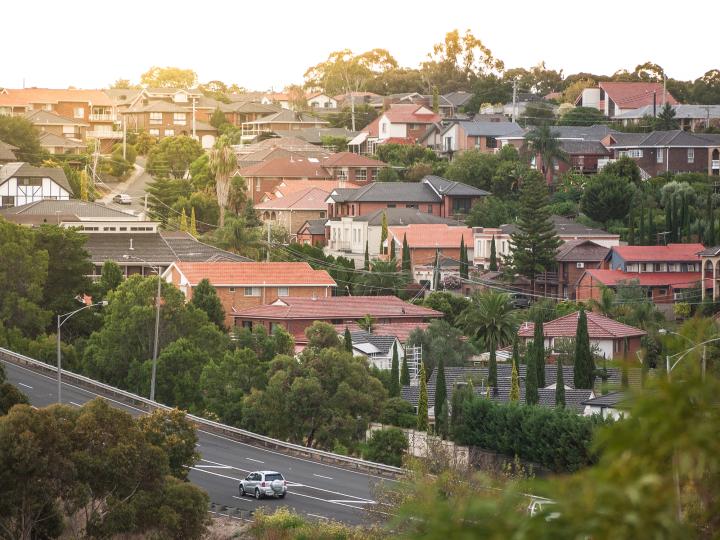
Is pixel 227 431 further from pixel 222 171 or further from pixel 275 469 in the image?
pixel 222 171

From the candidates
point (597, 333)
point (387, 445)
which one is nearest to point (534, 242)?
point (597, 333)

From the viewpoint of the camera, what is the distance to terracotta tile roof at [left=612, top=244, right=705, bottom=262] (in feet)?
275

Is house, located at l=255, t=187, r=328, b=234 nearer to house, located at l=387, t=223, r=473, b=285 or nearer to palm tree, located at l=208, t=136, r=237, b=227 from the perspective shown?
palm tree, located at l=208, t=136, r=237, b=227

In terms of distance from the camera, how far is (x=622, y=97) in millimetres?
141125

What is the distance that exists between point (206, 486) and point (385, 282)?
5094 centimetres

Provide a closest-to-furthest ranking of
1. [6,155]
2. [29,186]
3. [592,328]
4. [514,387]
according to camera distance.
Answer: [514,387]
[592,328]
[29,186]
[6,155]

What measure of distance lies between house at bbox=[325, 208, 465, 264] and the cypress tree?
40627 millimetres

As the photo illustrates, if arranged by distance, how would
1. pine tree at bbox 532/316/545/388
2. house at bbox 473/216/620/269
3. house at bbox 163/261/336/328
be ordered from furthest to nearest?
house at bbox 473/216/620/269, house at bbox 163/261/336/328, pine tree at bbox 532/316/545/388

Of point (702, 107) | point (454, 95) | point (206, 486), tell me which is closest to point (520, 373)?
point (206, 486)

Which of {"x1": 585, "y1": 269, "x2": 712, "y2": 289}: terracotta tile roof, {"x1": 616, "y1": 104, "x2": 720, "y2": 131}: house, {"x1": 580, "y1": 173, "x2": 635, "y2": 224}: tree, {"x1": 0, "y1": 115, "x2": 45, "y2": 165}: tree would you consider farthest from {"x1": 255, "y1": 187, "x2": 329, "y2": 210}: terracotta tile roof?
{"x1": 585, "y1": 269, "x2": 712, "y2": 289}: terracotta tile roof

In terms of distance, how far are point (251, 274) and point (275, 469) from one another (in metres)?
35.9

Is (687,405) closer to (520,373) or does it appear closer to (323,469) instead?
(323,469)

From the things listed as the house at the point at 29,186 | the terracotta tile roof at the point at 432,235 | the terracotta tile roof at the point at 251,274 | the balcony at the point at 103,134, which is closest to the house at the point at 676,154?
the terracotta tile roof at the point at 432,235

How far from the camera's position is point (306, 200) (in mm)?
118312
